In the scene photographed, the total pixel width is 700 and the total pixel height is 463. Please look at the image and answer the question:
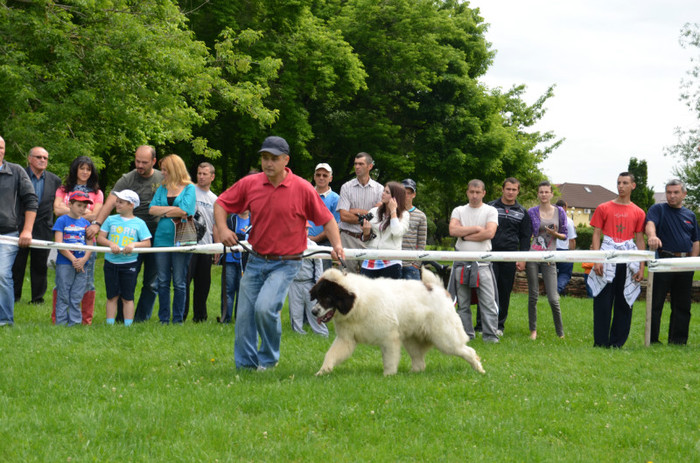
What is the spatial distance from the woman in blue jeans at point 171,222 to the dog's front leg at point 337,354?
3.98 m

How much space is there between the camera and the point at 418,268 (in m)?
10.6

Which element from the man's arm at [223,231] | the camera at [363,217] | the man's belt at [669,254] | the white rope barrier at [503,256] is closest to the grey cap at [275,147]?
the man's arm at [223,231]

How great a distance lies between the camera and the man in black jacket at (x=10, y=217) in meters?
9.48

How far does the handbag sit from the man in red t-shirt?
5825 millimetres

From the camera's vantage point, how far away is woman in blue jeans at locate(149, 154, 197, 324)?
10.4 m

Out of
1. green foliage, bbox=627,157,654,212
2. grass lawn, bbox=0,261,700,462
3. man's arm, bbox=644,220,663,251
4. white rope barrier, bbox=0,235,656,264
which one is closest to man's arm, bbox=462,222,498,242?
white rope barrier, bbox=0,235,656,264

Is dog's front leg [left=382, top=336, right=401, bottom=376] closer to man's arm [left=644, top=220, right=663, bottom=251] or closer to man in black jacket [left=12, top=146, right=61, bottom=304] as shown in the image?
man's arm [left=644, top=220, right=663, bottom=251]

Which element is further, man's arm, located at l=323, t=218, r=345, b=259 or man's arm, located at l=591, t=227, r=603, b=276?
man's arm, located at l=591, t=227, r=603, b=276

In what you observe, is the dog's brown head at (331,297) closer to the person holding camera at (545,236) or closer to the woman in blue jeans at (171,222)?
the woman in blue jeans at (171,222)

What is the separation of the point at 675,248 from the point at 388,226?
437 cm

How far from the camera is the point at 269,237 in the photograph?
7.19m

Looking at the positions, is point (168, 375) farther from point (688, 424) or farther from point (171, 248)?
point (688, 424)

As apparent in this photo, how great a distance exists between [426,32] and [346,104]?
16.5 ft

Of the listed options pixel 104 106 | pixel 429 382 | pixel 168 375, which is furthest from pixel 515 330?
pixel 104 106
